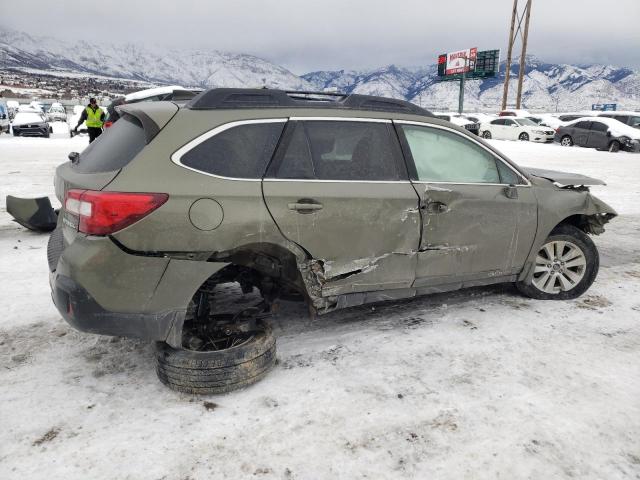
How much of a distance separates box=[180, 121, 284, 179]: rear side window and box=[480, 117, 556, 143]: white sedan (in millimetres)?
27756

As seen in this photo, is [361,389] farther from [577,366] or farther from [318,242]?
[577,366]

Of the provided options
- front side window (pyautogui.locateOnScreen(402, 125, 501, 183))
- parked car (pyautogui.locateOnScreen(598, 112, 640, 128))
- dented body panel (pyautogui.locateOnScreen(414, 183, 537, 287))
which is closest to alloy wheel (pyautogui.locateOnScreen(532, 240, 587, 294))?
dented body panel (pyautogui.locateOnScreen(414, 183, 537, 287))

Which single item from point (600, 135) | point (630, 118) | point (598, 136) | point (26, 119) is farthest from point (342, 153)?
point (26, 119)

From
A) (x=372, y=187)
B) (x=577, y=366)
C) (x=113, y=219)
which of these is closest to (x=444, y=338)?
(x=577, y=366)

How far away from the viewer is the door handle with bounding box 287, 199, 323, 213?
119 inches

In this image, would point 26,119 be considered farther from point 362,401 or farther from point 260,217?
point 362,401

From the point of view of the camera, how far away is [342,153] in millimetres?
3318

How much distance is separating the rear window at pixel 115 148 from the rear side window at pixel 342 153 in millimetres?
831

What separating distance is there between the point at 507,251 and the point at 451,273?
61 centimetres

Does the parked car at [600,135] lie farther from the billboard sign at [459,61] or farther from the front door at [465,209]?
the billboard sign at [459,61]

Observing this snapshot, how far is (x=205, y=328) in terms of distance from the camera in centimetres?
314

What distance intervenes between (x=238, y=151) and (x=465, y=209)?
1.78m

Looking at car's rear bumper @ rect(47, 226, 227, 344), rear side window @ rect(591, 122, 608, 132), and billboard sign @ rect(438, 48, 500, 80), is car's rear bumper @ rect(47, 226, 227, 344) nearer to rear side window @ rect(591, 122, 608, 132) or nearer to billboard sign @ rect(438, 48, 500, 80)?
rear side window @ rect(591, 122, 608, 132)

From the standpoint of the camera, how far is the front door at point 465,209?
3.58 m
